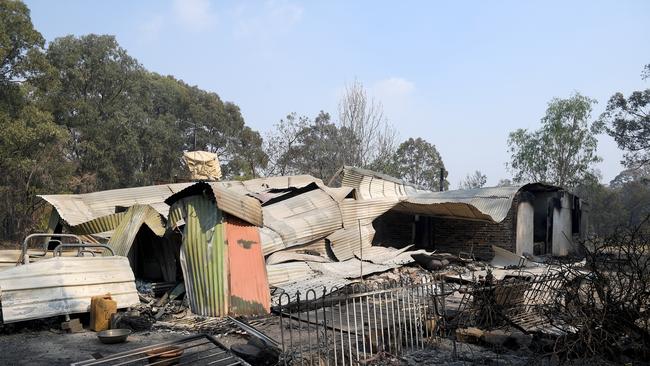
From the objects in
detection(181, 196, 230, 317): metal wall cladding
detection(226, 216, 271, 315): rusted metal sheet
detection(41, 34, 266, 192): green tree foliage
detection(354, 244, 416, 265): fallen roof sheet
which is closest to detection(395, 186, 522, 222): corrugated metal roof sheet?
detection(354, 244, 416, 265): fallen roof sheet

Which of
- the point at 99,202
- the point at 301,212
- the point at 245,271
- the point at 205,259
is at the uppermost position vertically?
the point at 99,202

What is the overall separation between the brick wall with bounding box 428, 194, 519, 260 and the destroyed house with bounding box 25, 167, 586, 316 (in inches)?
1.5

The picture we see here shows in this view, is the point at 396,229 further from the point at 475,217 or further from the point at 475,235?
the point at 475,217

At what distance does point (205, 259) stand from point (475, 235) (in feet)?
41.1

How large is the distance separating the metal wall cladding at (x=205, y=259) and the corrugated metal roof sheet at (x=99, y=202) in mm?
4232

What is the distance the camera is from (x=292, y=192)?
14641 mm

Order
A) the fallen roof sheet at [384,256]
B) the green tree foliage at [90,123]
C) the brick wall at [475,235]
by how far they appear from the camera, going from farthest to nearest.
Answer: the green tree foliage at [90,123] → the brick wall at [475,235] → the fallen roof sheet at [384,256]

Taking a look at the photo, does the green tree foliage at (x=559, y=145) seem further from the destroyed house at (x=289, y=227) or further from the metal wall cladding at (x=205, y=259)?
the metal wall cladding at (x=205, y=259)

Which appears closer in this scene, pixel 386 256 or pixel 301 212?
pixel 301 212

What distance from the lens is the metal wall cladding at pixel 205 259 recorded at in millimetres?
7871

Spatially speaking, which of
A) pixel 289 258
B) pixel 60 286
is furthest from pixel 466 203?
pixel 60 286

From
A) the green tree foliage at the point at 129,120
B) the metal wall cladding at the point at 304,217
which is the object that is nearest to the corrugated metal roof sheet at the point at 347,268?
the metal wall cladding at the point at 304,217

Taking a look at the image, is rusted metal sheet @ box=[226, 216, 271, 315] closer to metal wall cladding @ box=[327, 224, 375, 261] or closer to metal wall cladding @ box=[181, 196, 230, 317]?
metal wall cladding @ box=[181, 196, 230, 317]

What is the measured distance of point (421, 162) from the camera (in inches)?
1483
